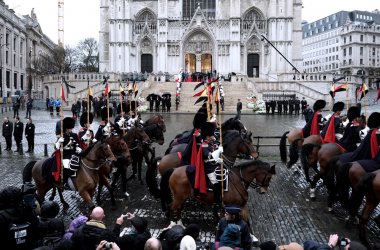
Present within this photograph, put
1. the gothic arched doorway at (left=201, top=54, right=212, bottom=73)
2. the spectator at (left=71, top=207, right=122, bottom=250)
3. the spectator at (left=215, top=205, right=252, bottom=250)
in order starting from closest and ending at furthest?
the spectator at (left=71, top=207, right=122, bottom=250) → the spectator at (left=215, top=205, right=252, bottom=250) → the gothic arched doorway at (left=201, top=54, right=212, bottom=73)

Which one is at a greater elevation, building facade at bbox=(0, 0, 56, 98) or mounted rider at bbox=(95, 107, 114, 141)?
building facade at bbox=(0, 0, 56, 98)

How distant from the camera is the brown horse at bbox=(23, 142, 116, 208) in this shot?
33.2 ft

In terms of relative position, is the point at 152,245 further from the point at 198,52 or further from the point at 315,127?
the point at 198,52

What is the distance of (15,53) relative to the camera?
229 feet

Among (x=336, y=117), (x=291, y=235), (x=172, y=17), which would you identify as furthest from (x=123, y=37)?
(x=291, y=235)

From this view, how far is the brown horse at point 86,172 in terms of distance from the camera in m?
10.1

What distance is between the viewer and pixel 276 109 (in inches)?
1684

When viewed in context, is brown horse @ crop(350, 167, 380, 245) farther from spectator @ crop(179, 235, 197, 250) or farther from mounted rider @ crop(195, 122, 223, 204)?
spectator @ crop(179, 235, 197, 250)

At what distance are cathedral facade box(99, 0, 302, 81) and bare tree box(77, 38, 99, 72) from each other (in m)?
28.8

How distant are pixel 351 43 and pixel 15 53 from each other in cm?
7604

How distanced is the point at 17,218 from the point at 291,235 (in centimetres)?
588

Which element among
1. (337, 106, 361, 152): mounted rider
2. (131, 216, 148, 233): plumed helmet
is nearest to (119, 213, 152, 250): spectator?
(131, 216, 148, 233): plumed helmet

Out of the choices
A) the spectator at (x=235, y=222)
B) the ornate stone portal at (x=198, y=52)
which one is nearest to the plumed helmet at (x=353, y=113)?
the spectator at (x=235, y=222)

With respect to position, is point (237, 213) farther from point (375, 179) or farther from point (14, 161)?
point (14, 161)
